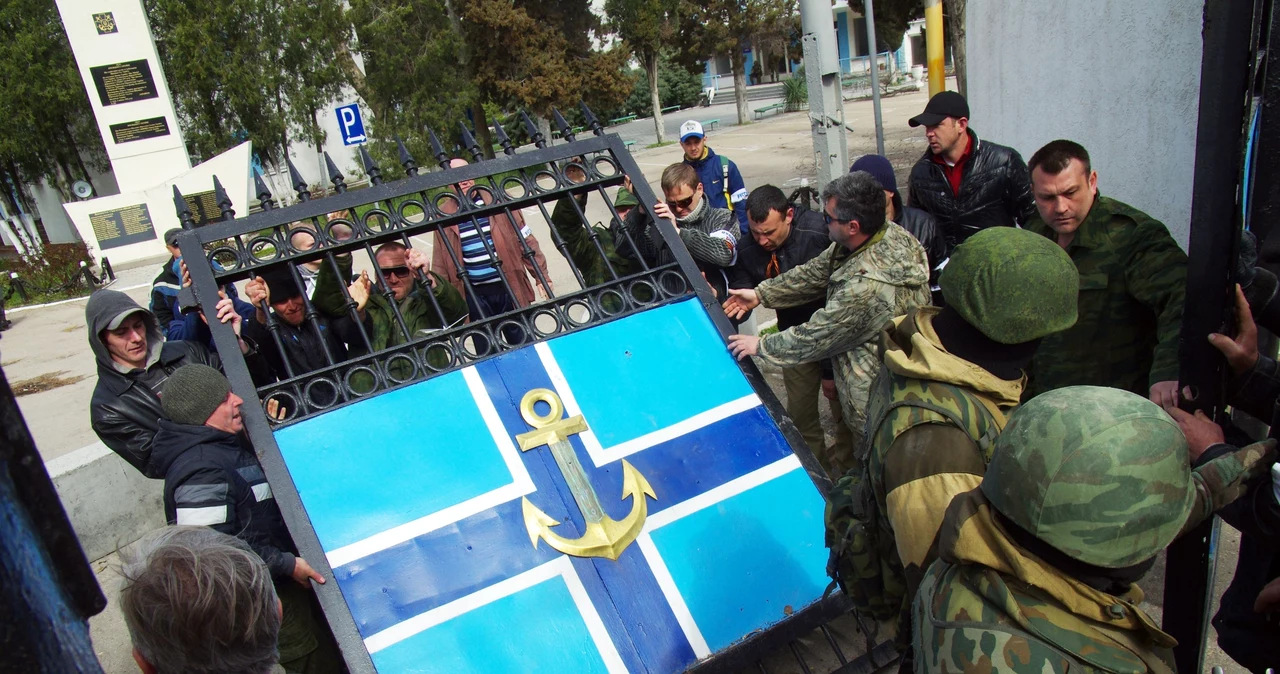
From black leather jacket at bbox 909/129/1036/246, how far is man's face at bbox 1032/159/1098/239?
97 cm

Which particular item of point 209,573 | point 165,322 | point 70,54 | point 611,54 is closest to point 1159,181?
point 209,573

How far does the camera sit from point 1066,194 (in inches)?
112

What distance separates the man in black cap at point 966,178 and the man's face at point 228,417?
10.8ft

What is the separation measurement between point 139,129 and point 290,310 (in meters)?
17.9

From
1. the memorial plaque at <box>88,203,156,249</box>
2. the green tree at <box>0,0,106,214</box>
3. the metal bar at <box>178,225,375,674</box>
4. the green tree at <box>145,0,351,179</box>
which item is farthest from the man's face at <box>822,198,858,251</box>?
the green tree at <box>0,0,106,214</box>

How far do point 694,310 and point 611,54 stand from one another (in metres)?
18.8

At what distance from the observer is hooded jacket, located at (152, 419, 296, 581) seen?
2408 mm

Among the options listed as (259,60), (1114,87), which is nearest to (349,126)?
(1114,87)

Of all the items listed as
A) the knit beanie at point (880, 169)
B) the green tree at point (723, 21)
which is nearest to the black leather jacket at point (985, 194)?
the knit beanie at point (880, 169)

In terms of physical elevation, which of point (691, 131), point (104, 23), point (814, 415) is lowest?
point (814, 415)

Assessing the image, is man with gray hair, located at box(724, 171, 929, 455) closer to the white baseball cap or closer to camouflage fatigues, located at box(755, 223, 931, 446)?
camouflage fatigues, located at box(755, 223, 931, 446)

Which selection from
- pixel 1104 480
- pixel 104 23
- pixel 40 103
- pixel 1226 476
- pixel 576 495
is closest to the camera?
pixel 1104 480

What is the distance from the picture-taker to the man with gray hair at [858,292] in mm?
2809

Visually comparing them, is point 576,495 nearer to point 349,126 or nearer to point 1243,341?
point 1243,341
